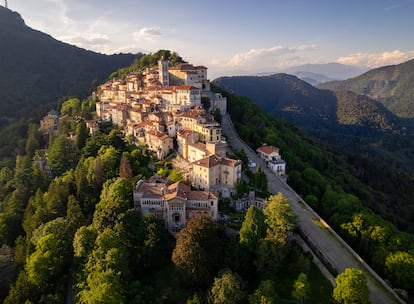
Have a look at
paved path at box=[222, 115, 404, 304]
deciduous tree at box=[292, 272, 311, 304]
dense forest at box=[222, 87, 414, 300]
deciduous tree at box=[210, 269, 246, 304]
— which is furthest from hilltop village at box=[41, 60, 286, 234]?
deciduous tree at box=[292, 272, 311, 304]

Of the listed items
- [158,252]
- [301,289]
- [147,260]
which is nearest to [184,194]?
[158,252]

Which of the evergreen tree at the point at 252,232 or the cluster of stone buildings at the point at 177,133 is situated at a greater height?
the cluster of stone buildings at the point at 177,133

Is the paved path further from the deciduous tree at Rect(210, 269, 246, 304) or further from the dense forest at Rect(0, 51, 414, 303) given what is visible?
the deciduous tree at Rect(210, 269, 246, 304)

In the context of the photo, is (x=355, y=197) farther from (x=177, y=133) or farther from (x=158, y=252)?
(x=158, y=252)

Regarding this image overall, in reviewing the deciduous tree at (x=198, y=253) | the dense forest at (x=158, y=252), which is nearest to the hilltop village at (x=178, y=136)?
the dense forest at (x=158, y=252)

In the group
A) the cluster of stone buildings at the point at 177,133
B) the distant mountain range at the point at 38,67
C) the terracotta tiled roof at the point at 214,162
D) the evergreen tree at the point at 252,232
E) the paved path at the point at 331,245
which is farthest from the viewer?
the distant mountain range at the point at 38,67

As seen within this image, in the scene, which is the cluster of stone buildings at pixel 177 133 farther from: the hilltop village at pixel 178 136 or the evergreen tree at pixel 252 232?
the evergreen tree at pixel 252 232
